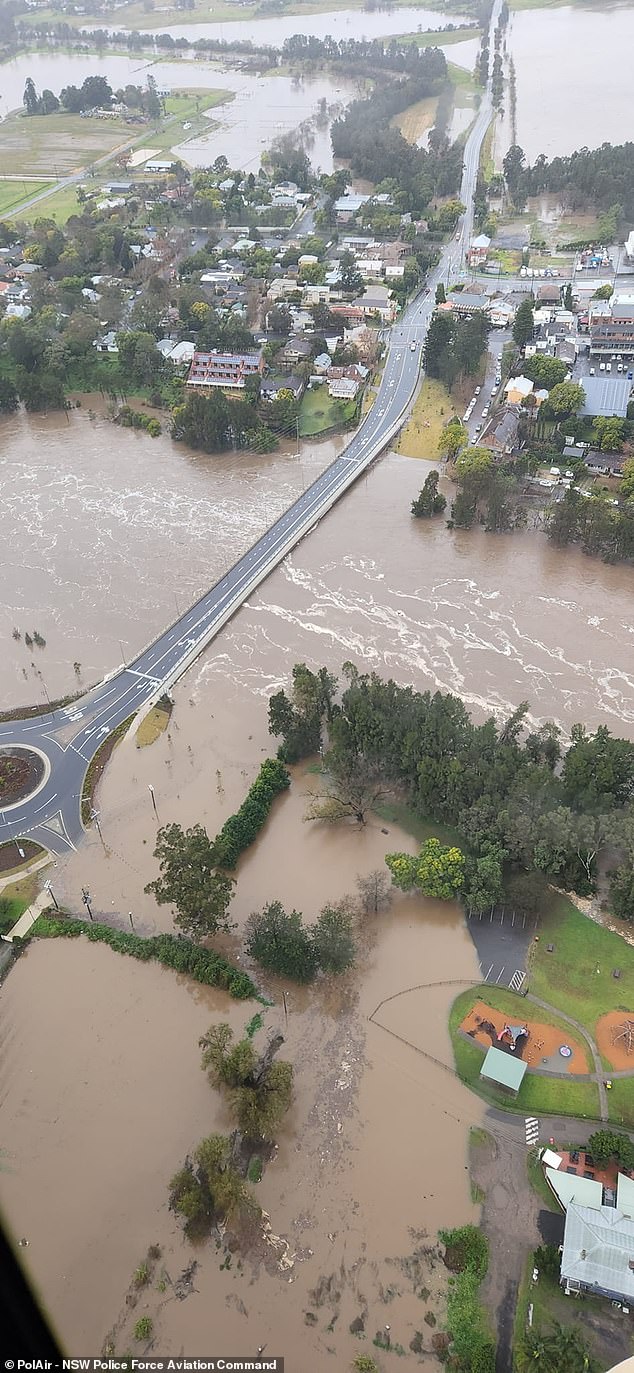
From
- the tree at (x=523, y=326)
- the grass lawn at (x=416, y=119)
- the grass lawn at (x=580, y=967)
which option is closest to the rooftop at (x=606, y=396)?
the tree at (x=523, y=326)

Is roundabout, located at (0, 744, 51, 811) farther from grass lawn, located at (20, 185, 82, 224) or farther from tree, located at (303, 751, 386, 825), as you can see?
grass lawn, located at (20, 185, 82, 224)

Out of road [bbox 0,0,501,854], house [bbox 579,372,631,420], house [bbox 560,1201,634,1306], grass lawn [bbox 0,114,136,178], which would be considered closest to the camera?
house [bbox 560,1201,634,1306]

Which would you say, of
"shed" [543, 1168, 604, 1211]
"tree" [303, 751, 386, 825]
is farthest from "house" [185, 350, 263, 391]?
"shed" [543, 1168, 604, 1211]

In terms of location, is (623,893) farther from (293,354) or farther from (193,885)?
(293,354)

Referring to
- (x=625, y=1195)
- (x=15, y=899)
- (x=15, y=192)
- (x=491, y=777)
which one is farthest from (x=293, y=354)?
(x=15, y=192)

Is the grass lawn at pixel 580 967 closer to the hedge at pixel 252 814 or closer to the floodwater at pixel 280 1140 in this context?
the floodwater at pixel 280 1140

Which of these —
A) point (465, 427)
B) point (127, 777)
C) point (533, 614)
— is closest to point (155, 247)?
point (465, 427)
